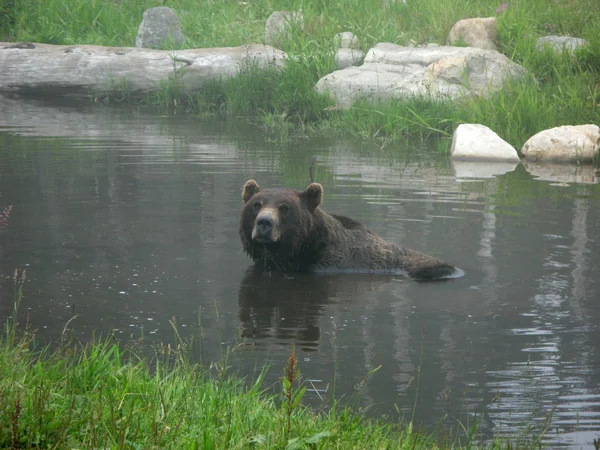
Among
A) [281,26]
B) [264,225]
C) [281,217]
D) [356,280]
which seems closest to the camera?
[264,225]

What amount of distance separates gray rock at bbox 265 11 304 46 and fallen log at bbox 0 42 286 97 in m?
0.49

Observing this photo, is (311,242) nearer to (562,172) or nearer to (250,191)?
(250,191)

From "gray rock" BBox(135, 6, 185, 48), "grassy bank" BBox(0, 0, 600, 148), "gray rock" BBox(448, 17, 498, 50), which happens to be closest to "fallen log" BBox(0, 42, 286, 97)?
"grassy bank" BBox(0, 0, 600, 148)

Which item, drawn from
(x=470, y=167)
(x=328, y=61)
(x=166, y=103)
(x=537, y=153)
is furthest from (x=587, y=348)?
(x=166, y=103)

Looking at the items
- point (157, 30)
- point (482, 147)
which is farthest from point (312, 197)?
point (157, 30)

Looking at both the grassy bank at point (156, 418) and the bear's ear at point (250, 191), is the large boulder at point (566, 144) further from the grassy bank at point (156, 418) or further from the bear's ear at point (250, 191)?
the grassy bank at point (156, 418)

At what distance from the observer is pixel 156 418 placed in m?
3.81

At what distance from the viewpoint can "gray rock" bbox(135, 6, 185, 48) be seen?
2088cm

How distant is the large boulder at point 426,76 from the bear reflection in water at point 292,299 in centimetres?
891

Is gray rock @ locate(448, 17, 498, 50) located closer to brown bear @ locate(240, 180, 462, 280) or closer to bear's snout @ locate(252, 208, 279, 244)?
brown bear @ locate(240, 180, 462, 280)

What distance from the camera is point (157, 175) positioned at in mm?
12031

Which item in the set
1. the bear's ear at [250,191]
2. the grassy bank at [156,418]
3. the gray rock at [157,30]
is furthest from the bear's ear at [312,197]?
the gray rock at [157,30]

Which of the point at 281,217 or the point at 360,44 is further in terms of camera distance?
the point at 360,44

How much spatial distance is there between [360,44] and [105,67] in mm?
5095
